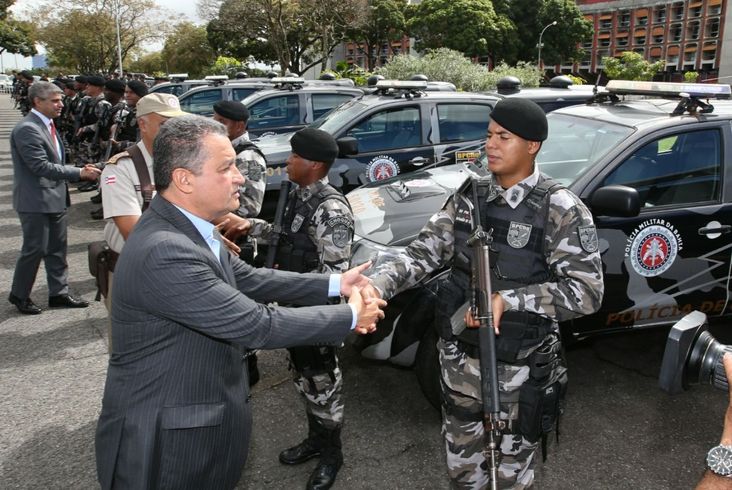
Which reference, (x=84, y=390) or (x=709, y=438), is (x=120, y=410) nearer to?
(x=84, y=390)

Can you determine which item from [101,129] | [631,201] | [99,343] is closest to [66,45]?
[101,129]

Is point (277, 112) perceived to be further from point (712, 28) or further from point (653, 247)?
point (712, 28)

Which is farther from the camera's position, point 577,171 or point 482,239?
point 577,171

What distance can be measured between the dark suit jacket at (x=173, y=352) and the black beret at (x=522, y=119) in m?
1.09

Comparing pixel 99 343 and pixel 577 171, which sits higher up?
pixel 577 171

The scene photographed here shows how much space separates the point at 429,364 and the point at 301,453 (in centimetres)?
82

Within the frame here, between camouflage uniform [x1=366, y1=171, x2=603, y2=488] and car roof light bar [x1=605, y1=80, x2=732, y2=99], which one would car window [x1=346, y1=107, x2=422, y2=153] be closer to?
car roof light bar [x1=605, y1=80, x2=732, y2=99]

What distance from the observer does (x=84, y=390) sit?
3816mm

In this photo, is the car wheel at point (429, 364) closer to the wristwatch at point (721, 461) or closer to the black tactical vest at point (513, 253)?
the black tactical vest at point (513, 253)

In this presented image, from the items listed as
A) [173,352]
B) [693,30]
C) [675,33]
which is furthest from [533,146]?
[675,33]

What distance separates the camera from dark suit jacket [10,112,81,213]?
15.3ft

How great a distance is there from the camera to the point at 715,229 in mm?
3574

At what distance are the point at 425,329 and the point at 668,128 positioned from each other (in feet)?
6.43

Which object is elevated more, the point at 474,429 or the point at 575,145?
the point at 575,145
